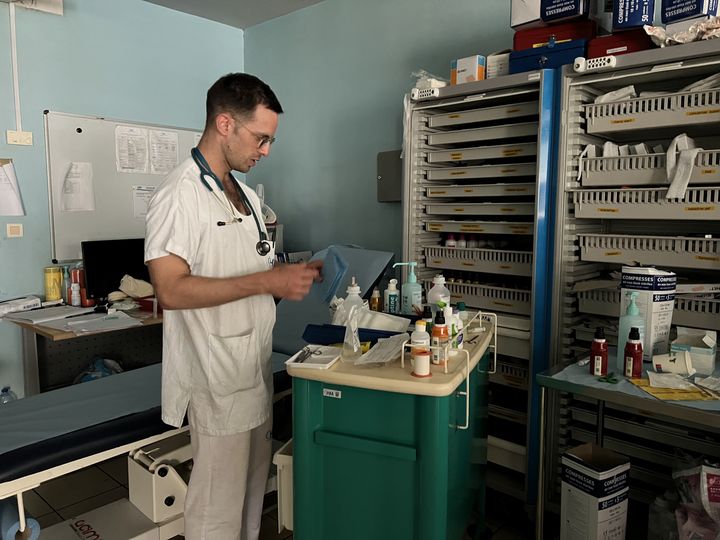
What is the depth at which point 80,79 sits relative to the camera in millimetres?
3260

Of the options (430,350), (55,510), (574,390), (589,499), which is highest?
A: (430,350)

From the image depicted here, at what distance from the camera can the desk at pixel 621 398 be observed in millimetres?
1417

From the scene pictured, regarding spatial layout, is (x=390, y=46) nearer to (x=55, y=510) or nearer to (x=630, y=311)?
(x=630, y=311)

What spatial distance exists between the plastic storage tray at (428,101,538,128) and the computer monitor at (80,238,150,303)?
1864mm

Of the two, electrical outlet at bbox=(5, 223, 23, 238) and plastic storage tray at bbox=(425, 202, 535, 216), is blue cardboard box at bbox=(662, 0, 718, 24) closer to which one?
plastic storage tray at bbox=(425, 202, 535, 216)

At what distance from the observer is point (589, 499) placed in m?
1.73

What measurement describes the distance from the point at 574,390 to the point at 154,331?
280 centimetres

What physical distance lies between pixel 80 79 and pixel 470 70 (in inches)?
93.2

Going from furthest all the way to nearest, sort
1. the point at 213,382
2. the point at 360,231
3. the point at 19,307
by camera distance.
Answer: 1. the point at 360,231
2. the point at 19,307
3. the point at 213,382

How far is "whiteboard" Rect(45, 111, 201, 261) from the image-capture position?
3213 millimetres

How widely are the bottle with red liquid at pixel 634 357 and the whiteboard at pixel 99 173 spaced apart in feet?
9.93

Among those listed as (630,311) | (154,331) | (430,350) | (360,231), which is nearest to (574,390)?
(630,311)

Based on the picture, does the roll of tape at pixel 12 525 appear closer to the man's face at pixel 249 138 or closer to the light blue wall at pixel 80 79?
the man's face at pixel 249 138

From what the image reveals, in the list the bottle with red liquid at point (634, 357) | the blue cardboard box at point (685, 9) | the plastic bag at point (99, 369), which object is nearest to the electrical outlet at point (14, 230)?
the plastic bag at point (99, 369)
